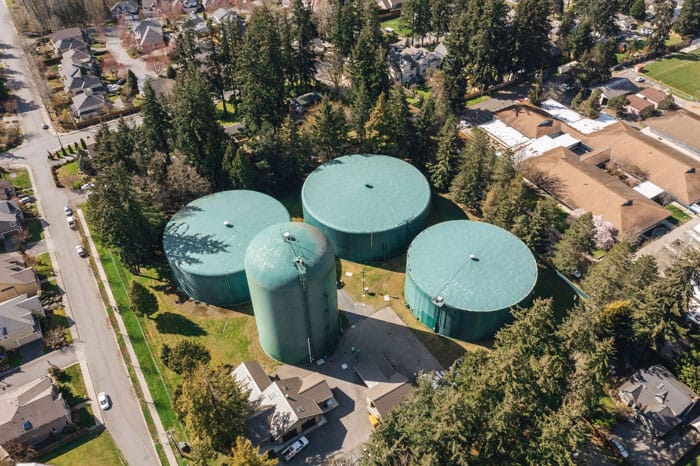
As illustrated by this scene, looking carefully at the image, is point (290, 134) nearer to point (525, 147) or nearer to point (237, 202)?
point (237, 202)

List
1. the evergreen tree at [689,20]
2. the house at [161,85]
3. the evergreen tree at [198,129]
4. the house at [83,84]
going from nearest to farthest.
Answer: the evergreen tree at [198,129], the house at [161,85], the house at [83,84], the evergreen tree at [689,20]

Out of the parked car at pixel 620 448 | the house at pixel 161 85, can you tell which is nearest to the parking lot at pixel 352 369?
the parked car at pixel 620 448

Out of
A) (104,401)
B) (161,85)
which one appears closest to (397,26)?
(161,85)

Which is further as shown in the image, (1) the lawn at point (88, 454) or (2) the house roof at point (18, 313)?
(2) the house roof at point (18, 313)

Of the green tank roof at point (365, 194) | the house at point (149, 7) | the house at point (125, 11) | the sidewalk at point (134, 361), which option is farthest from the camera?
A: the house at point (149, 7)

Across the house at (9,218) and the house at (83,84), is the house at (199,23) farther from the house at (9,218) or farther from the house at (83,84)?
the house at (9,218)

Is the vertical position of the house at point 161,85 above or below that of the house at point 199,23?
below

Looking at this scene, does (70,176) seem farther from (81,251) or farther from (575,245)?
(575,245)
